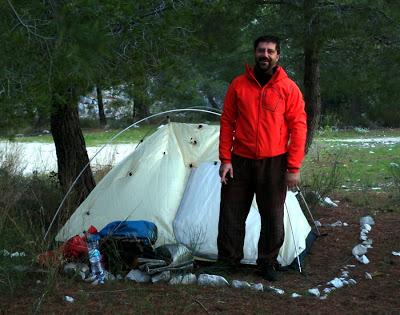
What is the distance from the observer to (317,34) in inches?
264

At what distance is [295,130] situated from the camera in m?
4.63

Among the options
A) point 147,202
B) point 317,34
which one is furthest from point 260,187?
point 317,34

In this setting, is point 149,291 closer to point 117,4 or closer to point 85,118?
point 117,4

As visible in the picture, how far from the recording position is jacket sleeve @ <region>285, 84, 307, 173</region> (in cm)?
460

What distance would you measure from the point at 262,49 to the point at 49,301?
2.38 m

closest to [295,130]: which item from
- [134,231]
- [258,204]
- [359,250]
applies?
[258,204]

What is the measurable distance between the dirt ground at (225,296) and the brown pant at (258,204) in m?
0.24

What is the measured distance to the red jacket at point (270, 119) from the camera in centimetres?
458

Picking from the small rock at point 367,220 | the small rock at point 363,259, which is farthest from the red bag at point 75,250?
the small rock at point 367,220

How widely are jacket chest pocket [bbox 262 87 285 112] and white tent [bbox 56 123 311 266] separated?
1336 mm

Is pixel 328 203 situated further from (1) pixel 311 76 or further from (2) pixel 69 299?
(2) pixel 69 299

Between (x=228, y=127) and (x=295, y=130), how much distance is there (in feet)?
1.72

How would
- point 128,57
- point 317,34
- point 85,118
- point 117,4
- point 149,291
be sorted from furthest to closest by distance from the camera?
point 85,118 → point 317,34 → point 128,57 → point 149,291 → point 117,4

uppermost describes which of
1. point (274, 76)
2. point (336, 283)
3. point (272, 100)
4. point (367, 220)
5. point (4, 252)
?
point (274, 76)
